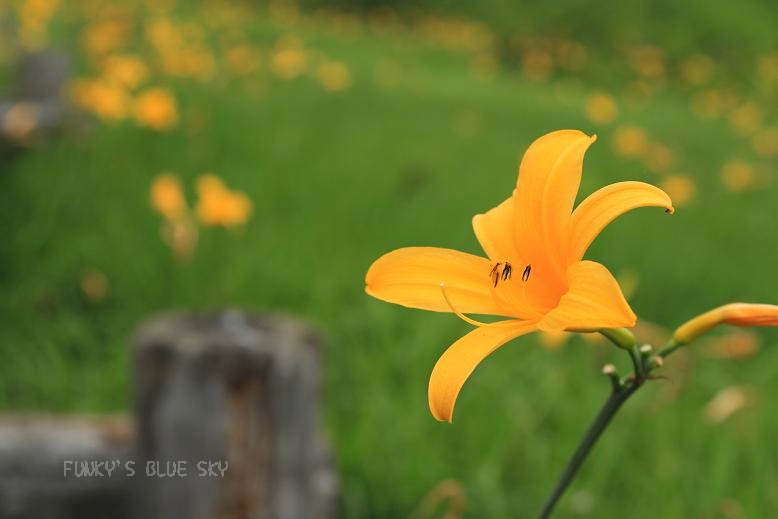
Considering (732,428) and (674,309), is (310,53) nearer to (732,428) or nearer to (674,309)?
(674,309)

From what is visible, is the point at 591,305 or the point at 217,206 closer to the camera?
the point at 591,305

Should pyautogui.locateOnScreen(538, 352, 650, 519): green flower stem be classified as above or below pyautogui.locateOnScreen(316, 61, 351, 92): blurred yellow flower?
Result: below

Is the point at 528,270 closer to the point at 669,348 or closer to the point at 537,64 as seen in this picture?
the point at 669,348

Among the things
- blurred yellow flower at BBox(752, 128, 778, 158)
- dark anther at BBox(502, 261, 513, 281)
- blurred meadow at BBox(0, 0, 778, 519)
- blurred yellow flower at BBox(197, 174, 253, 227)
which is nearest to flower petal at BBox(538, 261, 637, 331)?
dark anther at BBox(502, 261, 513, 281)

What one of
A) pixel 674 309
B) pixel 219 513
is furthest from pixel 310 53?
pixel 219 513

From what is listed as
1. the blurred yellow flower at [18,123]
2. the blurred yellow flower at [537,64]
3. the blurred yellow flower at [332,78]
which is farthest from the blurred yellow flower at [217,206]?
the blurred yellow flower at [537,64]

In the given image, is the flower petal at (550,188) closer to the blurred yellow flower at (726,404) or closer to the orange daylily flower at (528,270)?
the orange daylily flower at (528,270)

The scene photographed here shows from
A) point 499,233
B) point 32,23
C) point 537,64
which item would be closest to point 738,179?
point 32,23

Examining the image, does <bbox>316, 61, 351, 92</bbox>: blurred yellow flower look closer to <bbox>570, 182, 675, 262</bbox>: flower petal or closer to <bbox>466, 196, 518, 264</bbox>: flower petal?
<bbox>466, 196, 518, 264</bbox>: flower petal
